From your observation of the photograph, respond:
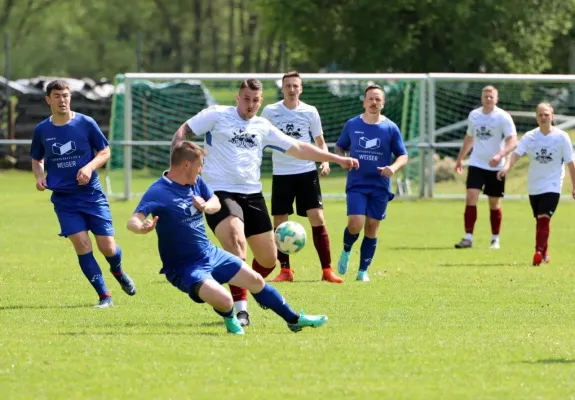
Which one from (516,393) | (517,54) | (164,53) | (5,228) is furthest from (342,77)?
(164,53)

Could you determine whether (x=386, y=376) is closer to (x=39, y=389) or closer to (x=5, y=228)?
(x=39, y=389)

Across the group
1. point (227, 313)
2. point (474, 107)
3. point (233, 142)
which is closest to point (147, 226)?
point (227, 313)

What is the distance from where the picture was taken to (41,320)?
10156mm

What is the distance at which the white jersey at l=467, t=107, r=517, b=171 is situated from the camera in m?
17.4

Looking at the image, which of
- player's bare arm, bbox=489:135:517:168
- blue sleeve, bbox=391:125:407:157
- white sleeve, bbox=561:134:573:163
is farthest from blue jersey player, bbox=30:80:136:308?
player's bare arm, bbox=489:135:517:168

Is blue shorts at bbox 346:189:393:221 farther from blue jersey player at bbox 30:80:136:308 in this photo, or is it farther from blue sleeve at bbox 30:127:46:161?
blue sleeve at bbox 30:127:46:161

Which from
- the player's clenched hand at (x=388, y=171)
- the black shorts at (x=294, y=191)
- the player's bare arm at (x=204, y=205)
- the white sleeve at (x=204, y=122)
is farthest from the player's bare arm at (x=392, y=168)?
the player's bare arm at (x=204, y=205)

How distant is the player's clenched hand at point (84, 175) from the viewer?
10.9m

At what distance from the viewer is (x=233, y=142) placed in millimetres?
10422

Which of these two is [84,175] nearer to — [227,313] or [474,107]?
[227,313]

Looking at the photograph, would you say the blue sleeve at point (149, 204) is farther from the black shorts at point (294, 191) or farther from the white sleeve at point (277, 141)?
the black shorts at point (294, 191)

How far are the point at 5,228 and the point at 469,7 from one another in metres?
19.9

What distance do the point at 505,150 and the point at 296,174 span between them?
4.45 m

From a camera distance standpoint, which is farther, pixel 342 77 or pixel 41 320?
pixel 342 77
